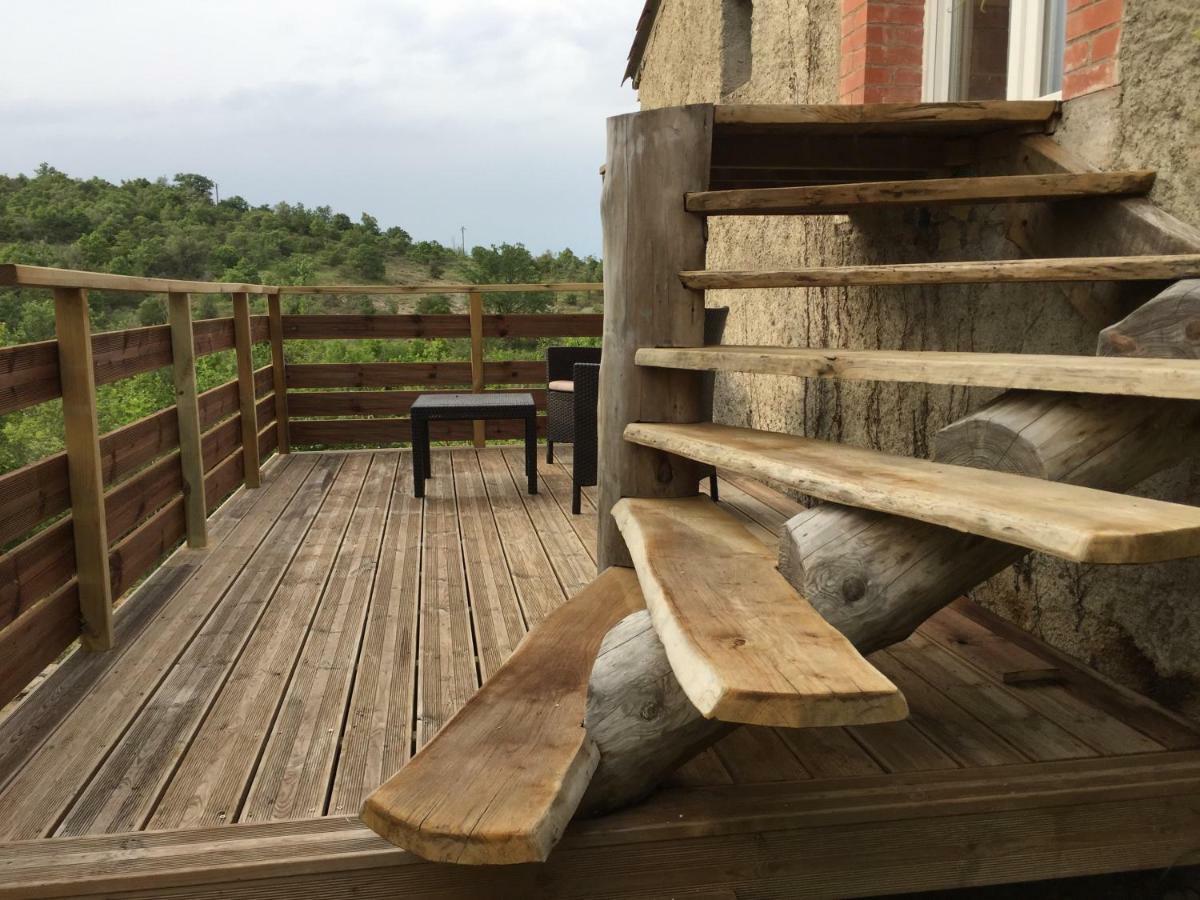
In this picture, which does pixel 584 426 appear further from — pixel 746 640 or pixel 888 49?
pixel 746 640

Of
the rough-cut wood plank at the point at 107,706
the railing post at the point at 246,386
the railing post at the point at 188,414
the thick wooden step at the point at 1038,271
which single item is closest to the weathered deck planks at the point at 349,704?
the rough-cut wood plank at the point at 107,706

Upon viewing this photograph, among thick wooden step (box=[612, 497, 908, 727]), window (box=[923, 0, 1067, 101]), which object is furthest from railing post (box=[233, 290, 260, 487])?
thick wooden step (box=[612, 497, 908, 727])

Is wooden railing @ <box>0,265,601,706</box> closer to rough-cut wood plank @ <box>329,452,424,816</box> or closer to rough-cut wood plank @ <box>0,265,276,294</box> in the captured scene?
rough-cut wood plank @ <box>0,265,276,294</box>

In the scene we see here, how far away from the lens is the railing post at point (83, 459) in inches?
100.0

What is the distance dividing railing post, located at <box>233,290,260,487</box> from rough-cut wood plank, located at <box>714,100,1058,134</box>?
334cm

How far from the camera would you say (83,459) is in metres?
2.58

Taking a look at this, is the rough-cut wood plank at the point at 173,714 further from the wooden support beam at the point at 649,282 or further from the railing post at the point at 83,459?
the wooden support beam at the point at 649,282

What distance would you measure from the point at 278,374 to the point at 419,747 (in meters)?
4.63

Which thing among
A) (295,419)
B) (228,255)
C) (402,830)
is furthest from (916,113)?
(228,255)

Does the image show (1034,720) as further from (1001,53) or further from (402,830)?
(1001,53)

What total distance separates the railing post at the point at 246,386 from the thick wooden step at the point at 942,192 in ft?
11.0

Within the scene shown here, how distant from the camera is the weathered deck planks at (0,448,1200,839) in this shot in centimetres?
184

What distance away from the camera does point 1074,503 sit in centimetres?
129

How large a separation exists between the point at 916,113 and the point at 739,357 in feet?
2.93
